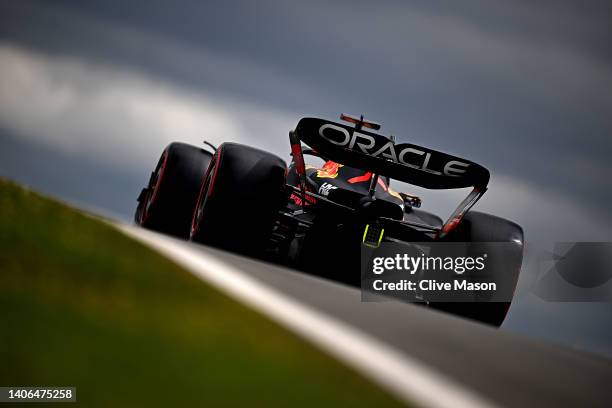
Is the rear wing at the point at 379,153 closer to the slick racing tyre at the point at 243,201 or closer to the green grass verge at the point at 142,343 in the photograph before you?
the slick racing tyre at the point at 243,201

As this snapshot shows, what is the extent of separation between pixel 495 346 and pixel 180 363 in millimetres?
1665

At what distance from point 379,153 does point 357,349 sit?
3749 millimetres

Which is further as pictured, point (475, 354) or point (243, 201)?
point (243, 201)

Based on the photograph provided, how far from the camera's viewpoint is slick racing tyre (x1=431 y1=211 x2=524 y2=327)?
5.82 meters

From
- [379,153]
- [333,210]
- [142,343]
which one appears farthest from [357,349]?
[333,210]

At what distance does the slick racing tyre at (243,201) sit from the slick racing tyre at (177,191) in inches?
57.3

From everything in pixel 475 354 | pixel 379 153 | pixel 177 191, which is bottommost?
pixel 177 191

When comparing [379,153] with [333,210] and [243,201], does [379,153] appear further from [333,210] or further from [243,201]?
[243,201]

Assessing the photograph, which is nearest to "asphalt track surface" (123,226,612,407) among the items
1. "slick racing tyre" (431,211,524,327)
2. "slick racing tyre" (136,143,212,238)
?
"slick racing tyre" (431,211,524,327)

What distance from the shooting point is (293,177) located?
7.89 meters

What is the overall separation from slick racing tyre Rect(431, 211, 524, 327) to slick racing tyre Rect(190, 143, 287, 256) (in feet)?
5.19

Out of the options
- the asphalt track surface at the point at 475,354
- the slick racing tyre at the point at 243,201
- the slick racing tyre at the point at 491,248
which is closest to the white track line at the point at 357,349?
the asphalt track surface at the point at 475,354

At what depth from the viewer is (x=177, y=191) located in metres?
7.17

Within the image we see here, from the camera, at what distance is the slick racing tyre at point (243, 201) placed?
5.66 meters
